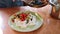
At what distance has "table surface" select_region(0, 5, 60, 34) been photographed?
0.83 m

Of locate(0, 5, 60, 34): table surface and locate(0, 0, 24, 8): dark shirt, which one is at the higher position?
locate(0, 0, 24, 8): dark shirt

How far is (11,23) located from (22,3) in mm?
418

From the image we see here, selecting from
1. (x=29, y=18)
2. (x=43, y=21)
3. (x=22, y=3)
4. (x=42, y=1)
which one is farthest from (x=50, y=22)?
(x=22, y=3)

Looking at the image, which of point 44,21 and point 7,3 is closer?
point 44,21

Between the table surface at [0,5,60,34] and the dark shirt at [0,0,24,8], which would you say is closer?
the table surface at [0,5,60,34]

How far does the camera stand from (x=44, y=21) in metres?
0.90

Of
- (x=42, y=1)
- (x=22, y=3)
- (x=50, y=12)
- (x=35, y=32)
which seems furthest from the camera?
(x=22, y=3)

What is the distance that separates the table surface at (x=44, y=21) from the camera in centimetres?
83

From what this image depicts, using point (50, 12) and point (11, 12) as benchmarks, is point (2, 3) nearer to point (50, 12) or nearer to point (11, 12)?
point (11, 12)

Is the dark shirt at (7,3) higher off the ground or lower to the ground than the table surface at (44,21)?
higher

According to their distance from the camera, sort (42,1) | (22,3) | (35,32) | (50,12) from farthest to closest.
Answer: (22,3) < (42,1) < (50,12) < (35,32)

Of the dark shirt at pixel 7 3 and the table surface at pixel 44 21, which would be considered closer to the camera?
the table surface at pixel 44 21

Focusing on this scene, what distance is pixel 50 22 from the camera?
894 millimetres

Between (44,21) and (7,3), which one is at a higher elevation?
(7,3)
